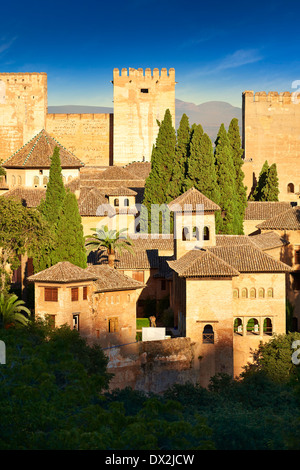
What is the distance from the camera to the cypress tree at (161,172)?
45.7 m

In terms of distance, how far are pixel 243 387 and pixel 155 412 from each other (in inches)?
386

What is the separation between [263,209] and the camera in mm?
46875

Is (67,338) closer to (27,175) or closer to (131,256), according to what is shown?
(131,256)

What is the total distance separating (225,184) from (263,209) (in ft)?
10.8

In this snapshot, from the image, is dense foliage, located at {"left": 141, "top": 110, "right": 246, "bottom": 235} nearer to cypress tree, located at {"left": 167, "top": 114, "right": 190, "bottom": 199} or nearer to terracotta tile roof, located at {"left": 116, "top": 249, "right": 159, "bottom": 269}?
cypress tree, located at {"left": 167, "top": 114, "right": 190, "bottom": 199}

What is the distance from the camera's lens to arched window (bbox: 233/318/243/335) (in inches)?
1346

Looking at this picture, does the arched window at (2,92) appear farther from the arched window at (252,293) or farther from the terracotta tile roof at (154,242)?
the arched window at (252,293)

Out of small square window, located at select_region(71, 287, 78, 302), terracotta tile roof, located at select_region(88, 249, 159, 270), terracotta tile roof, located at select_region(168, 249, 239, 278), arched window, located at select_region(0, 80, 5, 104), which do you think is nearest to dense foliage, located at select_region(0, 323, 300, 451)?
small square window, located at select_region(71, 287, 78, 302)

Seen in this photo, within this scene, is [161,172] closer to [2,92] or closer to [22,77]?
[22,77]

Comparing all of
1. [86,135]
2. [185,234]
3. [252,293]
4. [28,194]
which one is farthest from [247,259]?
[86,135]

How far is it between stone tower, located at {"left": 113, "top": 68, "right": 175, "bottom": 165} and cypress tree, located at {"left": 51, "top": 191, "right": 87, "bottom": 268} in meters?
27.1

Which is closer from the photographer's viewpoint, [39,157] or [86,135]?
[39,157]

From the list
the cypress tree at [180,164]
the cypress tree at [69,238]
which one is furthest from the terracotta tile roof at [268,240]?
the cypress tree at [69,238]

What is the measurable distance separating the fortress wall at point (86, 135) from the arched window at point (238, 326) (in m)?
30.2
